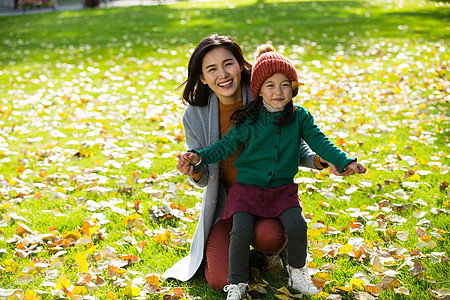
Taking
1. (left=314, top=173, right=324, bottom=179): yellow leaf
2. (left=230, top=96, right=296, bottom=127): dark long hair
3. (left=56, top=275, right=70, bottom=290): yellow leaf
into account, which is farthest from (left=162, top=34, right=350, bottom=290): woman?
(left=314, top=173, right=324, bottom=179): yellow leaf

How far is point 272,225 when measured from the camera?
8.79 feet

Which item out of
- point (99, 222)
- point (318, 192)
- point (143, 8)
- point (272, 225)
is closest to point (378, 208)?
point (318, 192)

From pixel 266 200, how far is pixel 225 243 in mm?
475

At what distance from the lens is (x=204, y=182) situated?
117 inches

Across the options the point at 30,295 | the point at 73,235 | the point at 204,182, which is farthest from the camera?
the point at 73,235

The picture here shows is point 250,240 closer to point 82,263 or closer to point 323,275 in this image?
point 323,275

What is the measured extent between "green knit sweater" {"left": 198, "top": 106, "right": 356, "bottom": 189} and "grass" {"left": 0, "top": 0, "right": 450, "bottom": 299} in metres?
0.66

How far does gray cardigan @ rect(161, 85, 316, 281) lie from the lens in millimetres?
2963

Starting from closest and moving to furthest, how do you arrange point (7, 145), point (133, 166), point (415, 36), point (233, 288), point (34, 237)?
point (233, 288), point (34, 237), point (133, 166), point (7, 145), point (415, 36)

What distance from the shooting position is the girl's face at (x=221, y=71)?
290 centimetres

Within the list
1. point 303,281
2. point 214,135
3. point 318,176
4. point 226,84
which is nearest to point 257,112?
point 226,84

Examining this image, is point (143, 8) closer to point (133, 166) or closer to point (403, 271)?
point (133, 166)

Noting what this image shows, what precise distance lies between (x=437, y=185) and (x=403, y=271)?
1353 mm

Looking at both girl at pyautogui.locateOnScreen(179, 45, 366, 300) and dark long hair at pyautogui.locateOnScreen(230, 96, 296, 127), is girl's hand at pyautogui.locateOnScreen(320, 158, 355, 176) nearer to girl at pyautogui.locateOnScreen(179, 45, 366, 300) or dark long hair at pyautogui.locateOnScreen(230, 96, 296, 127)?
girl at pyautogui.locateOnScreen(179, 45, 366, 300)
